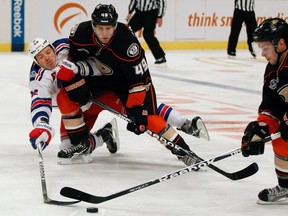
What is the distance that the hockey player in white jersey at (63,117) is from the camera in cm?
374

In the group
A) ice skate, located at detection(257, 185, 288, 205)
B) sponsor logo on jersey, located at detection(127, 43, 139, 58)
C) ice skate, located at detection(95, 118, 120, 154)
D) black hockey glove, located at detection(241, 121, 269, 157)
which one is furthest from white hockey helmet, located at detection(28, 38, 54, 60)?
ice skate, located at detection(257, 185, 288, 205)

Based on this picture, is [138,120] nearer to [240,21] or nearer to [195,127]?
[195,127]

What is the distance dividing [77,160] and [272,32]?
4.62 ft

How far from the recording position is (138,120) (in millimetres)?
3732

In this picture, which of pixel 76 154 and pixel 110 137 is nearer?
pixel 76 154

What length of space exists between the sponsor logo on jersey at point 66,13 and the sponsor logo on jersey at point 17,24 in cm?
51

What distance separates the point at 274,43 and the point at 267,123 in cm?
35

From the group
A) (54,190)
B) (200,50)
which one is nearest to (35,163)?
(54,190)

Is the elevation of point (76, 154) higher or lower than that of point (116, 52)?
lower

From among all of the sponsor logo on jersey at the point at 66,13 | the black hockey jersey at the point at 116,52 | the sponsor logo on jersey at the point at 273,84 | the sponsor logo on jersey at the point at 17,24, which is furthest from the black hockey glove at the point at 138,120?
the sponsor logo on jersey at the point at 66,13

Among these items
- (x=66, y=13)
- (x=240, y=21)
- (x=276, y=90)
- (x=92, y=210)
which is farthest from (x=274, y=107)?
(x=66, y=13)

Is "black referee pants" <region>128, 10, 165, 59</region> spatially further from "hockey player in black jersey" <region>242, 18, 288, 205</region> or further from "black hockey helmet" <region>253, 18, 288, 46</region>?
"black hockey helmet" <region>253, 18, 288, 46</region>

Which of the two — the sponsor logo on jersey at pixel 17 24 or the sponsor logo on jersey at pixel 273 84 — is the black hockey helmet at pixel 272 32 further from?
the sponsor logo on jersey at pixel 17 24

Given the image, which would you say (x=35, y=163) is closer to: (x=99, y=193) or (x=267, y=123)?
(x=99, y=193)
